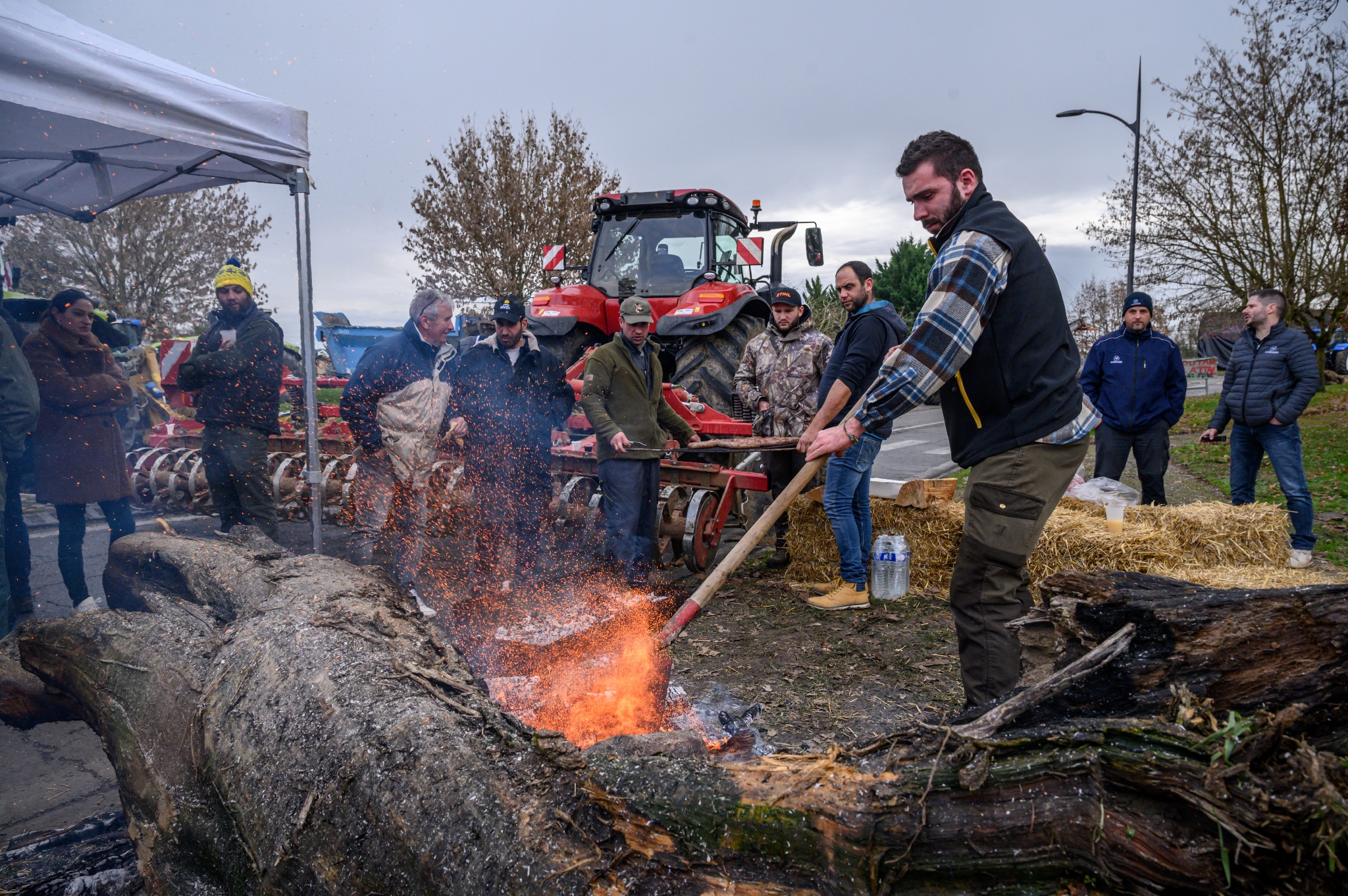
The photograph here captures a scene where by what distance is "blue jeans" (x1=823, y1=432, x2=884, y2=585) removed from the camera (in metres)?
5.03

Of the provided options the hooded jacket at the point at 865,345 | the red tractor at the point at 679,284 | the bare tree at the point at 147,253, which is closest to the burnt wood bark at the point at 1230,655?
the hooded jacket at the point at 865,345

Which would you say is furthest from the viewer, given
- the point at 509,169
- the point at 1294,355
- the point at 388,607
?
the point at 509,169

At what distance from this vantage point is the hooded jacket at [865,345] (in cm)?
480

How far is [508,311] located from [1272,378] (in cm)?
609

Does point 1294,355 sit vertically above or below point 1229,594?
above

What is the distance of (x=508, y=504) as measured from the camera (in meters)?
5.71

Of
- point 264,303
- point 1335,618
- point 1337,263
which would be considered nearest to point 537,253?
point 264,303

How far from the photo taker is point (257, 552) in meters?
3.24

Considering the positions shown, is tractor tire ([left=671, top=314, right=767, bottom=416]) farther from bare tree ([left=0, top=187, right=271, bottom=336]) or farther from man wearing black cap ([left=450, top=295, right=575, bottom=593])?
bare tree ([left=0, top=187, right=271, bottom=336])

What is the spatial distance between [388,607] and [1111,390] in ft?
19.9

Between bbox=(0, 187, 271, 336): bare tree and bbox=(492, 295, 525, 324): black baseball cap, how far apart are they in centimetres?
1760

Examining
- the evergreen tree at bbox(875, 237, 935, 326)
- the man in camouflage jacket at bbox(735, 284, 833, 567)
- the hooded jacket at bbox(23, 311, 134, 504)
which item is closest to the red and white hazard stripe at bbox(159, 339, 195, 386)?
the hooded jacket at bbox(23, 311, 134, 504)

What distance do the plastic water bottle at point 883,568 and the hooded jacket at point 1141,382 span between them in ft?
7.99

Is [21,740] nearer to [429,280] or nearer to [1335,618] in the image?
[1335,618]
